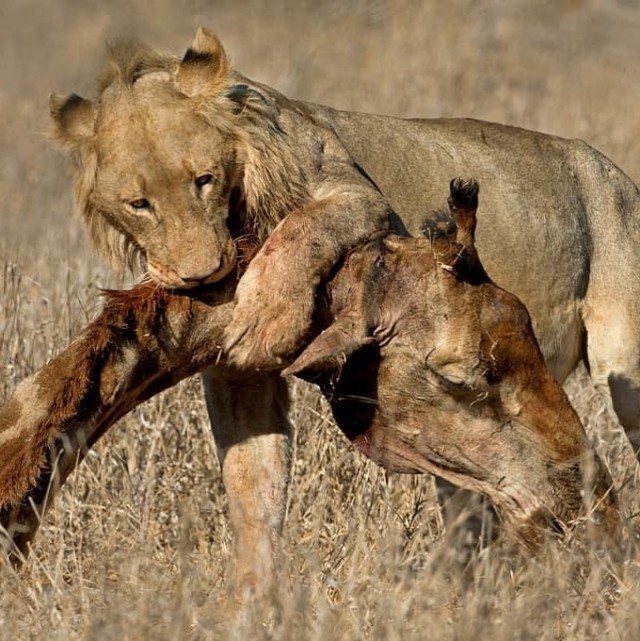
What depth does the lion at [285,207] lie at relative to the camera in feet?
11.2

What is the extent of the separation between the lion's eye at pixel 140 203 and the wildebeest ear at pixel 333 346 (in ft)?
1.76

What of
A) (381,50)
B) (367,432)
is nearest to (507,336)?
(367,432)

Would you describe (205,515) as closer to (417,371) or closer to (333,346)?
(417,371)

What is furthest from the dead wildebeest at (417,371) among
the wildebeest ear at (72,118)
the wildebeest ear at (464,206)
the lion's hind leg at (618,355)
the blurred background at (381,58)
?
the blurred background at (381,58)

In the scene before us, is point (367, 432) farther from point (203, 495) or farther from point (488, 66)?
point (488, 66)

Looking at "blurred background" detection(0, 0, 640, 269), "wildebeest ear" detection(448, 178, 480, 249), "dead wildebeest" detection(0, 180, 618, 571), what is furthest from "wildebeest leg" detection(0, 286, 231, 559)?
"blurred background" detection(0, 0, 640, 269)

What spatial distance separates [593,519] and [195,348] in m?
0.94

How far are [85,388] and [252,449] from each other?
103 centimetres

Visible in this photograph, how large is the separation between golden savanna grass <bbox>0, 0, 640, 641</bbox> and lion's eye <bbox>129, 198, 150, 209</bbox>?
0.22 m

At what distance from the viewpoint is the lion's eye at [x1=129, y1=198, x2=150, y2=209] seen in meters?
3.56

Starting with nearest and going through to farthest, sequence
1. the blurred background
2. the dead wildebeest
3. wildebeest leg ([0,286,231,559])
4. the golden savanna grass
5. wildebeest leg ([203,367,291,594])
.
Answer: the golden savanna grass, wildebeest leg ([0,286,231,559]), the dead wildebeest, wildebeest leg ([203,367,291,594]), the blurred background

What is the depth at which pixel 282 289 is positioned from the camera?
330 cm

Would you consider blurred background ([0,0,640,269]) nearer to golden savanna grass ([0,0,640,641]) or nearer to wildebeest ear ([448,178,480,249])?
golden savanna grass ([0,0,640,641])

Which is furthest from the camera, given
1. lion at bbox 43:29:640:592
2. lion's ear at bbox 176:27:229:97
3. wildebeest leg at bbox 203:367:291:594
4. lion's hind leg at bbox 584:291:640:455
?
lion's hind leg at bbox 584:291:640:455
